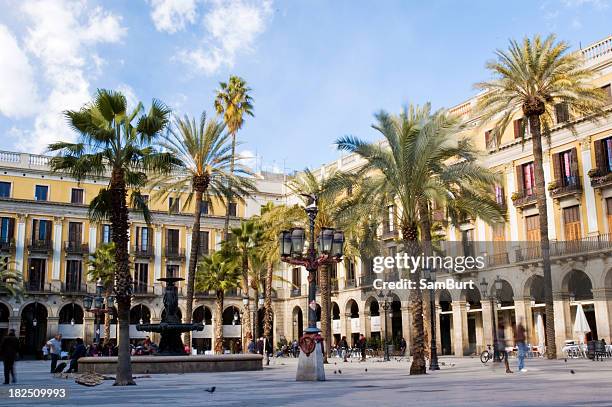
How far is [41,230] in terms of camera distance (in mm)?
56781

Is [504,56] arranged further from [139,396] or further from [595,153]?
[139,396]

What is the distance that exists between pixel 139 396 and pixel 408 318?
3545 cm

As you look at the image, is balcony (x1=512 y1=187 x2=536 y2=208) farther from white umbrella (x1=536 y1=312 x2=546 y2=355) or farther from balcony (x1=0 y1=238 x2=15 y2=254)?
balcony (x1=0 y1=238 x2=15 y2=254)

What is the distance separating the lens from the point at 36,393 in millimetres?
14211

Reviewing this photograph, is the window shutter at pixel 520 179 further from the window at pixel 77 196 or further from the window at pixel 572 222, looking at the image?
the window at pixel 77 196

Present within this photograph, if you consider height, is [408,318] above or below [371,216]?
below

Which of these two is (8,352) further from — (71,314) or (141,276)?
(141,276)

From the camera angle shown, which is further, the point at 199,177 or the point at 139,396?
the point at 199,177

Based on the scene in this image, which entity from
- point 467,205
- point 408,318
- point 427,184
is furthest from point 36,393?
point 408,318

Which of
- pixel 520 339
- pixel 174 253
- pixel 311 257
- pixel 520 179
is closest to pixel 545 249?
pixel 520 339

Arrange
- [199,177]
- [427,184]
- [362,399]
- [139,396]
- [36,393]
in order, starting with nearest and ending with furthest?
[362,399] < [139,396] < [36,393] < [427,184] < [199,177]

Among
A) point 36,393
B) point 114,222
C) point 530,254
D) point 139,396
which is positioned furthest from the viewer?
point 530,254

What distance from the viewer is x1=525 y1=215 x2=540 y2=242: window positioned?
128 ft

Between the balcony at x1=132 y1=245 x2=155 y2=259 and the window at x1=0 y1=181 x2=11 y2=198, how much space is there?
1145cm
